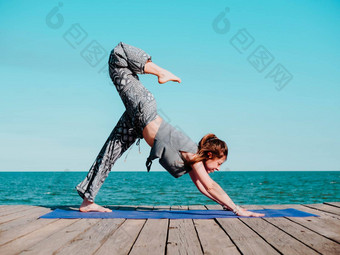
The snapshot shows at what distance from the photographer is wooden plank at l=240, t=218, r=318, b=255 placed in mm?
1957

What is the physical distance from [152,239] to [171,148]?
43.7 inches

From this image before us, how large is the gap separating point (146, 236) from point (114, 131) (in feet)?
5.23

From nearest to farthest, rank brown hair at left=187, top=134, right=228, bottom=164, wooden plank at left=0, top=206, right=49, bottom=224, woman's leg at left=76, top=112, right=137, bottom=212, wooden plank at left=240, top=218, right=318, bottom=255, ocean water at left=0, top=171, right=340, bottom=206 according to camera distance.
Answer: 1. wooden plank at left=240, top=218, right=318, bottom=255
2. wooden plank at left=0, top=206, right=49, bottom=224
3. brown hair at left=187, top=134, right=228, bottom=164
4. woman's leg at left=76, top=112, right=137, bottom=212
5. ocean water at left=0, top=171, right=340, bottom=206

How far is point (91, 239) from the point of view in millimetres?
2264

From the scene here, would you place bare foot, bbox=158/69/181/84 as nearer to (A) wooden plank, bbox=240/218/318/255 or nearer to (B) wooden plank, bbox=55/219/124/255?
(B) wooden plank, bbox=55/219/124/255

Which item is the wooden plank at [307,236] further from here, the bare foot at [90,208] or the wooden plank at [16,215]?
the wooden plank at [16,215]

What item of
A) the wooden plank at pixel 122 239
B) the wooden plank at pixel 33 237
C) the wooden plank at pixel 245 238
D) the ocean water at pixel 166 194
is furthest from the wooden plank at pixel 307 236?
the ocean water at pixel 166 194

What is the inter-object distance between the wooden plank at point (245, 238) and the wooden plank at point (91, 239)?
0.90 metres

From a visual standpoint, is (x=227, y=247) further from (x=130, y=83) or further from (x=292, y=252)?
(x=130, y=83)

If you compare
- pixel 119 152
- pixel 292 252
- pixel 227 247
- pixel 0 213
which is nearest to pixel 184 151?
pixel 119 152

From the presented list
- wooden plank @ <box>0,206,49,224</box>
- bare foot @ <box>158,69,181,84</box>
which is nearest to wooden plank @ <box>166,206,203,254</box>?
bare foot @ <box>158,69,181,84</box>

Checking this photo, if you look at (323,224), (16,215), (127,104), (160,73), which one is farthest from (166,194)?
(323,224)

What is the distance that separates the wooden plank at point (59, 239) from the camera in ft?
6.45

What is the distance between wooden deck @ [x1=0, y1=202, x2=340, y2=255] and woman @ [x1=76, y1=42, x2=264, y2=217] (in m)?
0.46
